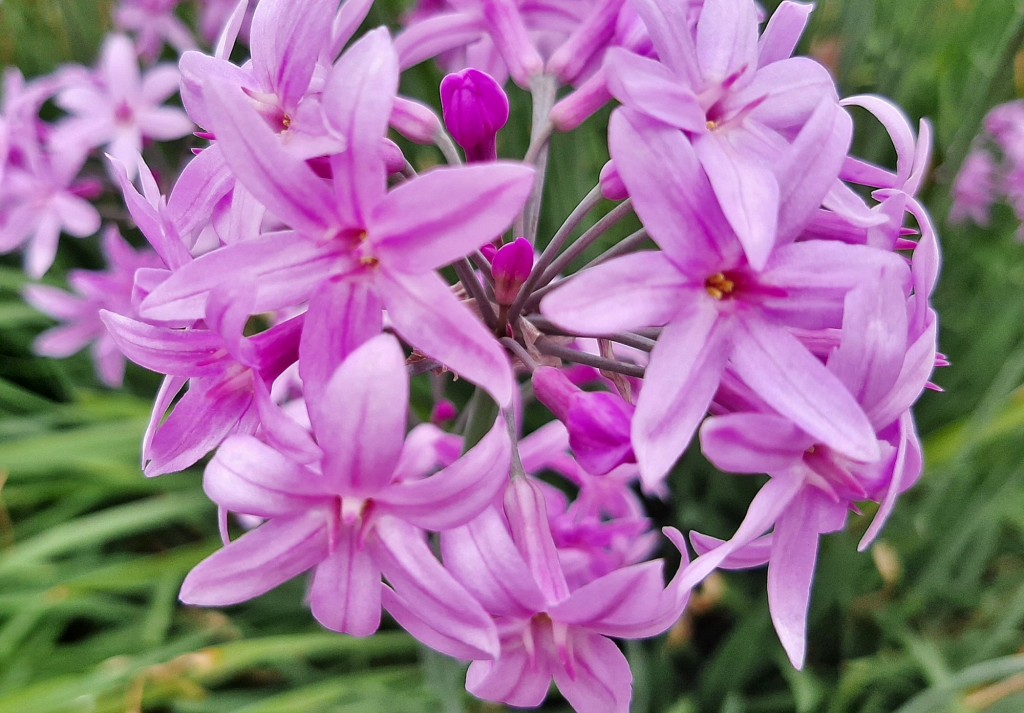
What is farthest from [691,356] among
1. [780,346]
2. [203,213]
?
[203,213]

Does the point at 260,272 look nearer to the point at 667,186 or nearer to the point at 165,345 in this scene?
the point at 165,345

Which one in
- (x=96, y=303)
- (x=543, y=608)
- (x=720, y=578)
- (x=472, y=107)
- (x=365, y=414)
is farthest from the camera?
(x=96, y=303)

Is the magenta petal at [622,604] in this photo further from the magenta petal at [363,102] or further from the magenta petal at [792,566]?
the magenta petal at [363,102]

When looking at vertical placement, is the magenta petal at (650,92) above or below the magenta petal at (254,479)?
above

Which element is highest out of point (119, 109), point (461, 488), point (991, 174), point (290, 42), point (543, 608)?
point (290, 42)

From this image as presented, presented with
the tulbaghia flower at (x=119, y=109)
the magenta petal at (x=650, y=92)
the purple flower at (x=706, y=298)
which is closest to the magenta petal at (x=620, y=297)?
the purple flower at (x=706, y=298)

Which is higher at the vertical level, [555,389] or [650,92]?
[650,92]

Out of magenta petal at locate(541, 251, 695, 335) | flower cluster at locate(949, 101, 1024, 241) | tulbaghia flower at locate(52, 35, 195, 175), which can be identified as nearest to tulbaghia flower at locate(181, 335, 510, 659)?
magenta petal at locate(541, 251, 695, 335)

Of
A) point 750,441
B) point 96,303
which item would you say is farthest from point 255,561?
point 96,303
